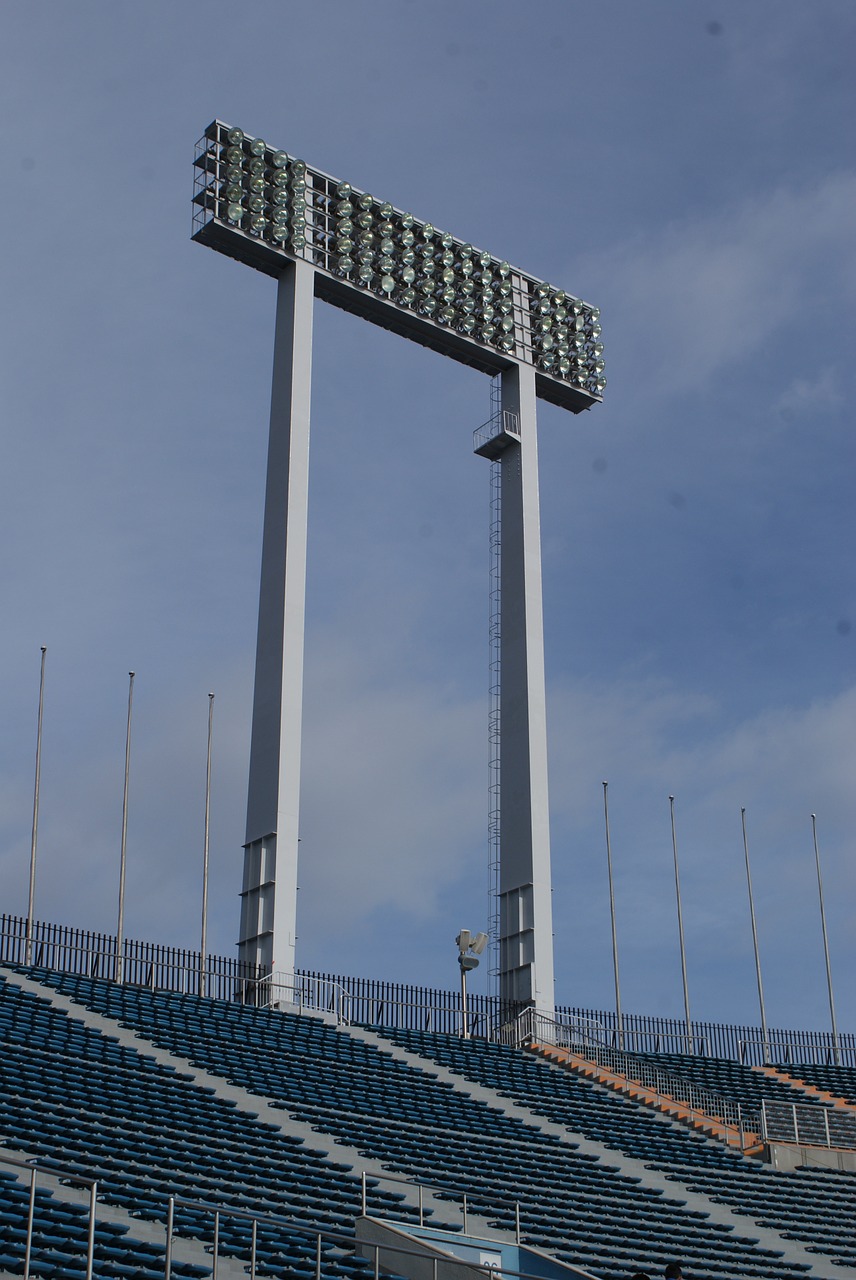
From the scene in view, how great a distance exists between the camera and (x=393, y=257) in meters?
41.2

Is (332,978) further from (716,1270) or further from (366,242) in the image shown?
(366,242)

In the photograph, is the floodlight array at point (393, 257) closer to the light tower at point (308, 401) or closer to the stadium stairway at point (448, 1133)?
the light tower at point (308, 401)

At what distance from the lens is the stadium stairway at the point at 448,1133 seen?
2347 centimetres

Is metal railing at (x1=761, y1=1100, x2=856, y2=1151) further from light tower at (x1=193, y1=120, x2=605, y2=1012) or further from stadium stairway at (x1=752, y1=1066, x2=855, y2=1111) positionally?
light tower at (x1=193, y1=120, x2=605, y2=1012)

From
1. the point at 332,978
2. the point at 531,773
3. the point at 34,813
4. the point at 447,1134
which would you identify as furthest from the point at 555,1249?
the point at 531,773

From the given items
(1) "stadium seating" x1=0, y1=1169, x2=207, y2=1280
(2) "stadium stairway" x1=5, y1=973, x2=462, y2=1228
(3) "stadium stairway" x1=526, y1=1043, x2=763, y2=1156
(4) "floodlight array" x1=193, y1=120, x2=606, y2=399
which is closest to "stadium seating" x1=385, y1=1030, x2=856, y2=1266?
(3) "stadium stairway" x1=526, y1=1043, x2=763, y2=1156

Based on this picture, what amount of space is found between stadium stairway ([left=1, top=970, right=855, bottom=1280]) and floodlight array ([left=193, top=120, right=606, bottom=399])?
18135 mm

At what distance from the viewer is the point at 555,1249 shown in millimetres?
22031

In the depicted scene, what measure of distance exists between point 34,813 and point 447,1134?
11.0 metres

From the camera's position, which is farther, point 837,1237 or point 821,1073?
point 821,1073

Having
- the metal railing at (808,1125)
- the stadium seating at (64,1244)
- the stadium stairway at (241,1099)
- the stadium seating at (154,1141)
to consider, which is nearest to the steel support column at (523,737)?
the metal railing at (808,1125)

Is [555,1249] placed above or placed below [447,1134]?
below

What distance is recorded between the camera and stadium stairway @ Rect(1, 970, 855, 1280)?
23.5 m

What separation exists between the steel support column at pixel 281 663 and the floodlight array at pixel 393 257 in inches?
58.3
